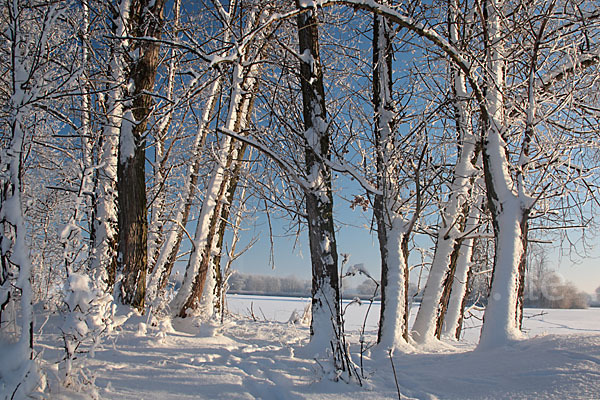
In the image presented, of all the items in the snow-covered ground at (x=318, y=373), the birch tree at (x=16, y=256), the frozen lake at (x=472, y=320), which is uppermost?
the birch tree at (x=16, y=256)

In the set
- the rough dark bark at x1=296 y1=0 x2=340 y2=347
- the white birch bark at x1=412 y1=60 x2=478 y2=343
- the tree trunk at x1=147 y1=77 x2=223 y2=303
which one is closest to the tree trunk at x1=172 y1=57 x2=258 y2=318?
the tree trunk at x1=147 y1=77 x2=223 y2=303

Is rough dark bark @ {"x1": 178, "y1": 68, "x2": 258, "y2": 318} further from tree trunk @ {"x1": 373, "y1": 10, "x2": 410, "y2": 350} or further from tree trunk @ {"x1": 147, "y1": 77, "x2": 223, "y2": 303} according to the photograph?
tree trunk @ {"x1": 373, "y1": 10, "x2": 410, "y2": 350}

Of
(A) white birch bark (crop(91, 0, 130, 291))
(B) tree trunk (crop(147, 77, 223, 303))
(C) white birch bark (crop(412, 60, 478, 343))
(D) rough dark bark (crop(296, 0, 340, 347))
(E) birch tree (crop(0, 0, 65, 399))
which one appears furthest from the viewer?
(B) tree trunk (crop(147, 77, 223, 303))

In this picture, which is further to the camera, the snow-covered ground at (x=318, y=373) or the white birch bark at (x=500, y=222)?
the white birch bark at (x=500, y=222)

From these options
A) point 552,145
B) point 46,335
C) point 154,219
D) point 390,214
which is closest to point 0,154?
point 46,335

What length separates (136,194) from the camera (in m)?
4.90

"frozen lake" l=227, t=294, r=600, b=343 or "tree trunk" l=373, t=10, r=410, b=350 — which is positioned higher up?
"tree trunk" l=373, t=10, r=410, b=350

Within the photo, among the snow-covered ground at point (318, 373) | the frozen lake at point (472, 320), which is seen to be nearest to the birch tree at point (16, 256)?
the snow-covered ground at point (318, 373)

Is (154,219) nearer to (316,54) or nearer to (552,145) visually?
(316,54)

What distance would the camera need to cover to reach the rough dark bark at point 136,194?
4773 millimetres

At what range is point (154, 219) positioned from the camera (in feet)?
26.4

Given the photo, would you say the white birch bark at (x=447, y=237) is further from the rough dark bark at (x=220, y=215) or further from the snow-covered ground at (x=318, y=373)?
the rough dark bark at (x=220, y=215)

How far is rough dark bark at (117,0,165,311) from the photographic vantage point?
477 cm

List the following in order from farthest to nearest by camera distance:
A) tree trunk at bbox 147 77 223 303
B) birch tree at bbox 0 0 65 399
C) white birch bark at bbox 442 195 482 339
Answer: tree trunk at bbox 147 77 223 303
white birch bark at bbox 442 195 482 339
birch tree at bbox 0 0 65 399
